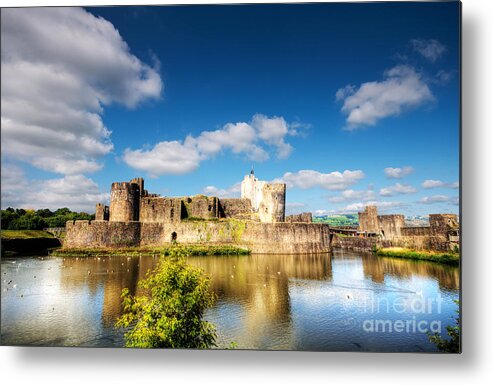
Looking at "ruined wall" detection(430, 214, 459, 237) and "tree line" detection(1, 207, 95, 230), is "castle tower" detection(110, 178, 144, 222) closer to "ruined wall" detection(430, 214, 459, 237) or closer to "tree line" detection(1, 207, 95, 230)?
"tree line" detection(1, 207, 95, 230)

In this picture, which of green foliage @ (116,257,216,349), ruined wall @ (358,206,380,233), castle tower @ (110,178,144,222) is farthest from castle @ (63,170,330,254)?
green foliage @ (116,257,216,349)

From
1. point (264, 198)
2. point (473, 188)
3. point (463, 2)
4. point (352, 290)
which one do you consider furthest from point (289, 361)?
point (264, 198)

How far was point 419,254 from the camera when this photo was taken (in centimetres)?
1379

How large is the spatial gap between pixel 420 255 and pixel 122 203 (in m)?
16.5

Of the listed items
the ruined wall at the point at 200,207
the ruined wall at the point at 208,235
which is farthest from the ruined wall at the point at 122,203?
the ruined wall at the point at 200,207

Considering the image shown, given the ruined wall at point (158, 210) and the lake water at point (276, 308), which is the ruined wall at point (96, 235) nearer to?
the ruined wall at point (158, 210)

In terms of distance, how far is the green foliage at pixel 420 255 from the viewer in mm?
9008

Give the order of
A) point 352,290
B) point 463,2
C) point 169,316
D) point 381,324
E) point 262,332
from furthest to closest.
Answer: point 352,290, point 262,332, point 381,324, point 463,2, point 169,316

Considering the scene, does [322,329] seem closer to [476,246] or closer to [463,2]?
[476,246]

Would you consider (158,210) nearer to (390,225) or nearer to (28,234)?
(28,234)

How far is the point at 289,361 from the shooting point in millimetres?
5188

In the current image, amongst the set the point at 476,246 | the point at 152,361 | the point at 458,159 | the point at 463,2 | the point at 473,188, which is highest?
the point at 463,2

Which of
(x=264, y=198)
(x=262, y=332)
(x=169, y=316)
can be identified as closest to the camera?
(x=169, y=316)

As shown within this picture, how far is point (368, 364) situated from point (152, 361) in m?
3.30
